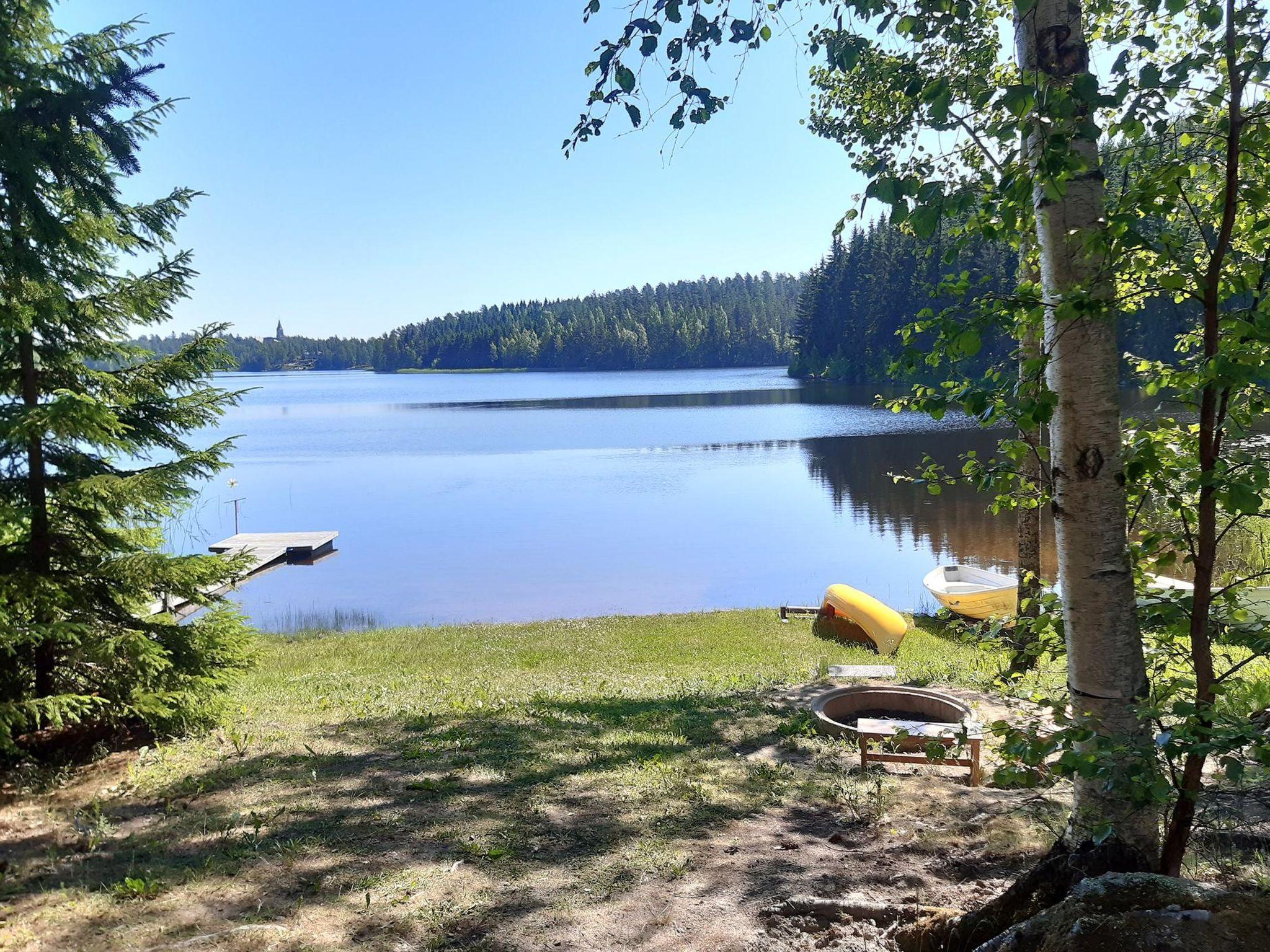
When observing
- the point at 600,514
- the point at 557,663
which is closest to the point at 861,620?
the point at 557,663

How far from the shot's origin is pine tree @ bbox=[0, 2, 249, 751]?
5.40 m

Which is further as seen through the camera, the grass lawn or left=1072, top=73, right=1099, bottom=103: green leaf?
the grass lawn

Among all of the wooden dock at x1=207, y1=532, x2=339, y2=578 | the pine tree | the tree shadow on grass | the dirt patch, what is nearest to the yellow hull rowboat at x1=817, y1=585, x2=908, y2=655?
the tree shadow on grass

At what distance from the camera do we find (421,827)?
14.5 feet

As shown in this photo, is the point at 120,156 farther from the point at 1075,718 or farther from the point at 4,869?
the point at 1075,718

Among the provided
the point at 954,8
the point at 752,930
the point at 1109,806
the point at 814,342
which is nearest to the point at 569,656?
the point at 752,930

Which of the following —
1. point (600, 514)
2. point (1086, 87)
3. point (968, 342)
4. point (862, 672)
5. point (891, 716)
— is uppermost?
point (1086, 87)

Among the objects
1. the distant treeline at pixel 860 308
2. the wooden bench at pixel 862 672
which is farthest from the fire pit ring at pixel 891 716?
the distant treeline at pixel 860 308

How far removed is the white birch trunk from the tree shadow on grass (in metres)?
2.15

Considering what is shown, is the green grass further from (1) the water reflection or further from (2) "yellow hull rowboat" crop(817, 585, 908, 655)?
(1) the water reflection

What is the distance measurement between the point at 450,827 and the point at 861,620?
34.1ft

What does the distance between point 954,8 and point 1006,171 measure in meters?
0.60

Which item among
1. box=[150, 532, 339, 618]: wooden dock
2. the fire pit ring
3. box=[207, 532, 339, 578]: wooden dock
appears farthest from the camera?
box=[207, 532, 339, 578]: wooden dock

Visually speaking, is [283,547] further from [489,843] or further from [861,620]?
[489,843]
